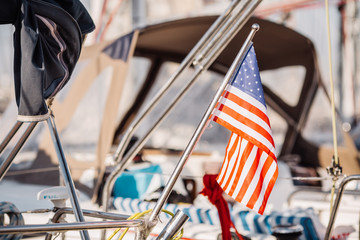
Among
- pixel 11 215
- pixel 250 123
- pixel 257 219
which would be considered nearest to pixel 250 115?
pixel 250 123

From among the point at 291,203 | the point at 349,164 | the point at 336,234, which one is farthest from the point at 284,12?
the point at 336,234

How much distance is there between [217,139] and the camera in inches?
363

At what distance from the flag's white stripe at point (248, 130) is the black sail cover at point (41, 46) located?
1.97ft

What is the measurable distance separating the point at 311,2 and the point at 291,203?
8110 mm

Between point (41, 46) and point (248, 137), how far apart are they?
0.78 metres

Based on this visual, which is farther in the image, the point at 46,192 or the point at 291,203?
the point at 291,203

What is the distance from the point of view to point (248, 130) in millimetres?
1573

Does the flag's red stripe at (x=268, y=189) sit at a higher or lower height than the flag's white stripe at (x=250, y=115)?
lower

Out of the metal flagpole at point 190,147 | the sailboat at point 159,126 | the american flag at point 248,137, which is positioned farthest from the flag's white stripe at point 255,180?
the sailboat at point 159,126

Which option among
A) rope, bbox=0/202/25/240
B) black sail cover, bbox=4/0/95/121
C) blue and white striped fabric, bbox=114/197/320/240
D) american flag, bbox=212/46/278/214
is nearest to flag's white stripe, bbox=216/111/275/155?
american flag, bbox=212/46/278/214

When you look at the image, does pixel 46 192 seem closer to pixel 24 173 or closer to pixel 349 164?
pixel 24 173

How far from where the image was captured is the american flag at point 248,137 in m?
1.57

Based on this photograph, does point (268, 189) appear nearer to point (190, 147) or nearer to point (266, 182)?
point (266, 182)

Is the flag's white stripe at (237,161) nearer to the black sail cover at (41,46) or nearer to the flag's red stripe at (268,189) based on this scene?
the flag's red stripe at (268,189)
